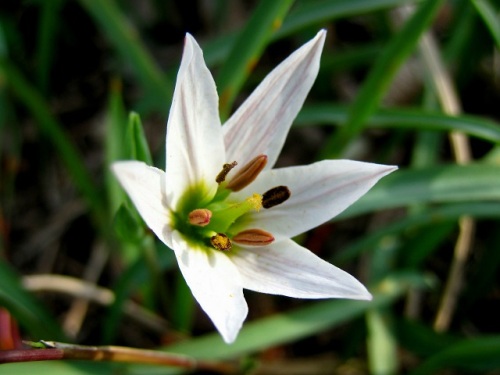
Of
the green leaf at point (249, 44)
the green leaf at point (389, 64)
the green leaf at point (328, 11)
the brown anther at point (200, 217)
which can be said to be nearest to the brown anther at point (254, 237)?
the brown anther at point (200, 217)

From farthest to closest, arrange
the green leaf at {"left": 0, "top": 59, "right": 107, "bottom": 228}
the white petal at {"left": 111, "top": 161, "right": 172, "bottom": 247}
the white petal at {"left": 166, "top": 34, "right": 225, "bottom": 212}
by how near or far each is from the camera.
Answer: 1. the green leaf at {"left": 0, "top": 59, "right": 107, "bottom": 228}
2. the white petal at {"left": 166, "top": 34, "right": 225, "bottom": 212}
3. the white petal at {"left": 111, "top": 161, "right": 172, "bottom": 247}

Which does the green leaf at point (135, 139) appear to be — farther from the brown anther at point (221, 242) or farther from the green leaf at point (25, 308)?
the green leaf at point (25, 308)

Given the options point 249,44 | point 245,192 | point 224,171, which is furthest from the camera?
point 249,44

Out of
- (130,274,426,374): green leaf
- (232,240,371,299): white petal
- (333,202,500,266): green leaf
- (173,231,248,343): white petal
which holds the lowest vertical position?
(130,274,426,374): green leaf

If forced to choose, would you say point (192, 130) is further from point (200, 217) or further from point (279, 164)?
point (279, 164)

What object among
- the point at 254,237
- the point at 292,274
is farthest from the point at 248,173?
the point at 292,274

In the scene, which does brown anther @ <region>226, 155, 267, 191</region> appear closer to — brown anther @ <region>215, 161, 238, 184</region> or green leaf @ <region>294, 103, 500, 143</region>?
brown anther @ <region>215, 161, 238, 184</region>

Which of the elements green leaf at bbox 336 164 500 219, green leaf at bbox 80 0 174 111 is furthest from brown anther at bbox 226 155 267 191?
green leaf at bbox 80 0 174 111
